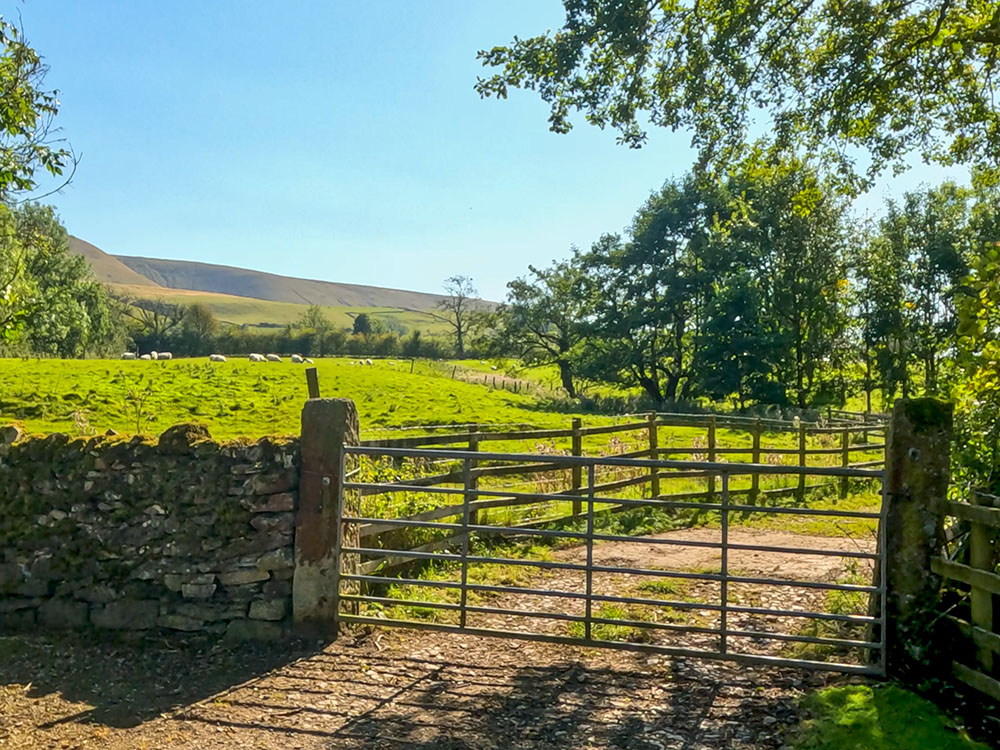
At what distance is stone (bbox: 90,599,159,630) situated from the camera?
19.2 feet

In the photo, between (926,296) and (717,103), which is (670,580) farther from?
(926,296)

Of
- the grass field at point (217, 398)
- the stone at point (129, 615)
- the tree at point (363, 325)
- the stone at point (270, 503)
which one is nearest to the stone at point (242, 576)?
the stone at point (270, 503)

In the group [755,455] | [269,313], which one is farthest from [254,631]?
[269,313]

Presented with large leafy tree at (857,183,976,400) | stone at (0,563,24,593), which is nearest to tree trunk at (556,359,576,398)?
large leafy tree at (857,183,976,400)

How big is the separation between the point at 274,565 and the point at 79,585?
5.62 feet

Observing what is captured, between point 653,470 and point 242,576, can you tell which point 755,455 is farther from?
point 242,576

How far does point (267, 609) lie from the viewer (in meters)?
5.80

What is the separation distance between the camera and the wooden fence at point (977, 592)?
4133 mm

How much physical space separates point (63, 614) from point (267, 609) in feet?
5.80

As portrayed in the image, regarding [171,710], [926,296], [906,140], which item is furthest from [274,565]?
[926,296]

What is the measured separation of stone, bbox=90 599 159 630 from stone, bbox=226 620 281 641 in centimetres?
68

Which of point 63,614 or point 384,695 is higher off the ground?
point 63,614

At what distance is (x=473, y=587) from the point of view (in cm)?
553

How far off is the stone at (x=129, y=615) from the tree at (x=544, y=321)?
39.0 meters
